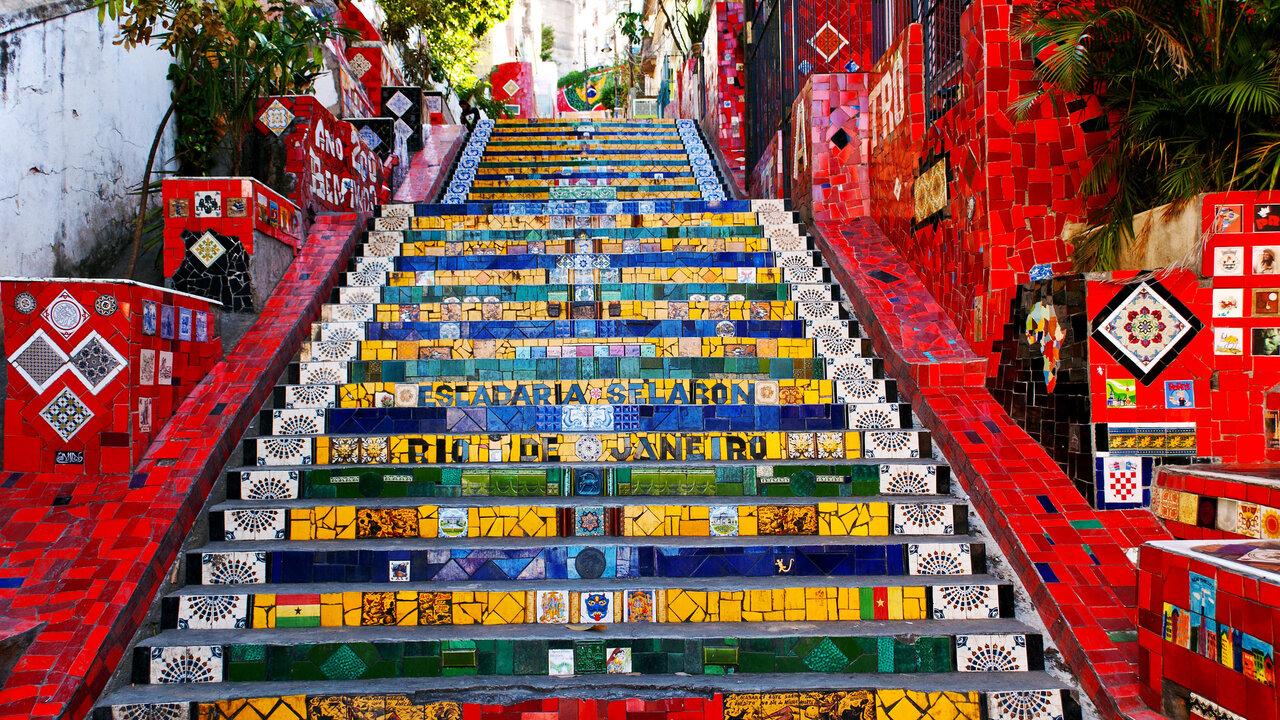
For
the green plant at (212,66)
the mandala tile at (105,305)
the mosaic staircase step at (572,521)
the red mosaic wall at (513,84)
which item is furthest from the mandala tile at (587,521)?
the red mosaic wall at (513,84)

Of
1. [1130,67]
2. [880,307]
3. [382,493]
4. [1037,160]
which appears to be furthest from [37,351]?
[1130,67]

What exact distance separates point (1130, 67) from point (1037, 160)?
49 cm

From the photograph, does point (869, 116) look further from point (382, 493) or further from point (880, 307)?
point (382, 493)

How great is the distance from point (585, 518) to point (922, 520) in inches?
50.6

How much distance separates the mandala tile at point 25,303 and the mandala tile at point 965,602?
3.55m

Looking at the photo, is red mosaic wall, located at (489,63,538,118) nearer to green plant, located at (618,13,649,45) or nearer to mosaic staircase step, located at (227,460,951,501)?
green plant, located at (618,13,649,45)

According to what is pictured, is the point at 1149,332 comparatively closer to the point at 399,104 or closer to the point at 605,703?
→ the point at 605,703

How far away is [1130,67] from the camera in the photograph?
3.07 metres

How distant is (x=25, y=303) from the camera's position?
307 cm

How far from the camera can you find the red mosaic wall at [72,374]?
306 cm

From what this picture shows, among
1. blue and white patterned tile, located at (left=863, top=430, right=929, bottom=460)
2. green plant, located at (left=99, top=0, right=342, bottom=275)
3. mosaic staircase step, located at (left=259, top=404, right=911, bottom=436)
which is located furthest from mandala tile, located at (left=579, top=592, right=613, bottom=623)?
green plant, located at (left=99, top=0, right=342, bottom=275)

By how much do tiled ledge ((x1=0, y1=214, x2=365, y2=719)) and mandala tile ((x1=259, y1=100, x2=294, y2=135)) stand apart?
1731 mm

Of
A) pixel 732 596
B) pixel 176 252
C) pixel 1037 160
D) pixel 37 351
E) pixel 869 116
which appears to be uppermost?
pixel 869 116

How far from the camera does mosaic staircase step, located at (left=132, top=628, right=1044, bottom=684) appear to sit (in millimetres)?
2543
